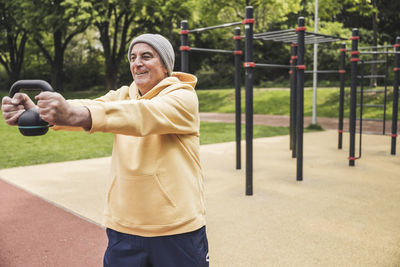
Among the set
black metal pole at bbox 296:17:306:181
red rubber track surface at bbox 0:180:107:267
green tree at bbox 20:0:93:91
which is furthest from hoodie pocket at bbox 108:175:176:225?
green tree at bbox 20:0:93:91

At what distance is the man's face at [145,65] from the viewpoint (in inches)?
70.8

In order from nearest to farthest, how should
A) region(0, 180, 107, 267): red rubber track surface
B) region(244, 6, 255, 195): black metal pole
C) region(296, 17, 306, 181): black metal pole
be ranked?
1. region(0, 180, 107, 267): red rubber track surface
2. region(244, 6, 255, 195): black metal pole
3. region(296, 17, 306, 181): black metal pole

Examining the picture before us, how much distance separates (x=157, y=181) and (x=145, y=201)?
0.35 feet

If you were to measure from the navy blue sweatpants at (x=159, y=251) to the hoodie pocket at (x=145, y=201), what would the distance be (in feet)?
0.28

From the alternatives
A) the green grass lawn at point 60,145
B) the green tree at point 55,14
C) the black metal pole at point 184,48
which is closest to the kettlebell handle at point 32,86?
the black metal pole at point 184,48

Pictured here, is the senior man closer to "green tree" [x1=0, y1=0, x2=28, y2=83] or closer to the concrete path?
the concrete path

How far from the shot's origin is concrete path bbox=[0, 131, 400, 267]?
3359mm

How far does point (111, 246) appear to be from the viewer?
6.00ft

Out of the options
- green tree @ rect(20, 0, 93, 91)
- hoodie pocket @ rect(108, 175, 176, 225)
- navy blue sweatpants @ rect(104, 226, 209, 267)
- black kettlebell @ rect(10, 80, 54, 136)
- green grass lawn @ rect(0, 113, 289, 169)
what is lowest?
Answer: green grass lawn @ rect(0, 113, 289, 169)

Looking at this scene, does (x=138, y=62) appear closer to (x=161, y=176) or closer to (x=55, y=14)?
(x=161, y=176)

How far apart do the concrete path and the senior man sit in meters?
1.52

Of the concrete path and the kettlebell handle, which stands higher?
the kettlebell handle

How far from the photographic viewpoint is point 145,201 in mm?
1695

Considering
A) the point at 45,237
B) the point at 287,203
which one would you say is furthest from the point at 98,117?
the point at 287,203
